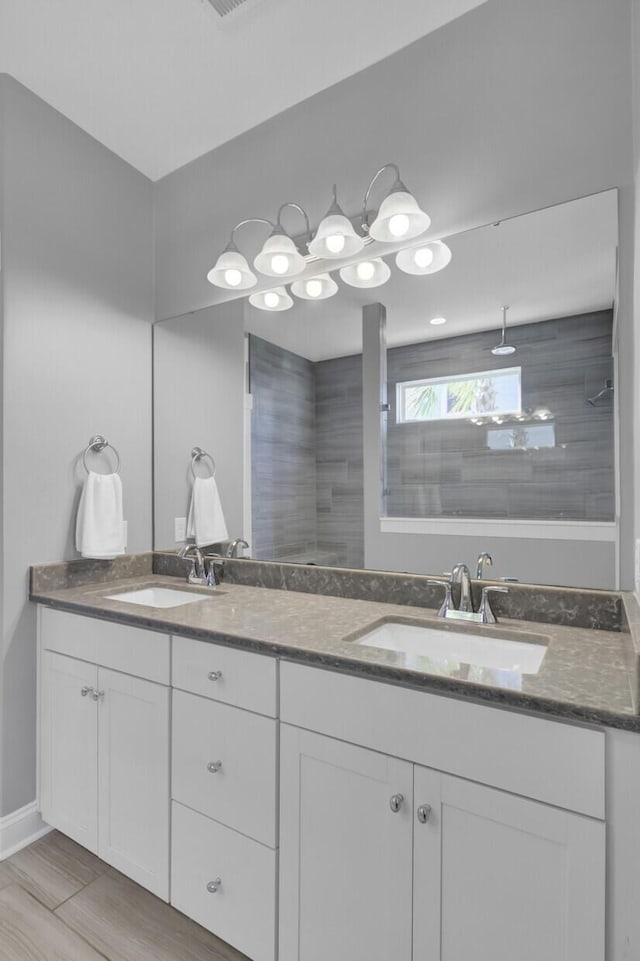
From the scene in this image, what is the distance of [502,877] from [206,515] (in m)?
1.58

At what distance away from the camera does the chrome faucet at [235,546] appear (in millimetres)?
2014

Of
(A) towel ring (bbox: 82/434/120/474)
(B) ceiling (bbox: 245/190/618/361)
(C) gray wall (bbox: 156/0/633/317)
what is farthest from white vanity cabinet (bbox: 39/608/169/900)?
(C) gray wall (bbox: 156/0/633/317)

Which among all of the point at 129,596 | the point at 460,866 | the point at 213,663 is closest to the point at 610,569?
the point at 460,866

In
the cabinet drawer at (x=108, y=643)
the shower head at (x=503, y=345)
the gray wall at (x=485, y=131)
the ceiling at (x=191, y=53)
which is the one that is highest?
the ceiling at (x=191, y=53)

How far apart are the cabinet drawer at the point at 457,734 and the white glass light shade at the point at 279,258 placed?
4.47ft

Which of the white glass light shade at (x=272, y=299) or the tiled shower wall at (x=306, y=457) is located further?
the white glass light shade at (x=272, y=299)

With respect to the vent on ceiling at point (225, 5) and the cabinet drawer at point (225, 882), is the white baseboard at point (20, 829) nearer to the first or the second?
the cabinet drawer at point (225, 882)

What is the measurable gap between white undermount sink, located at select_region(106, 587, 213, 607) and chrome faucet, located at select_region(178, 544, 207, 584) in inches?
3.1

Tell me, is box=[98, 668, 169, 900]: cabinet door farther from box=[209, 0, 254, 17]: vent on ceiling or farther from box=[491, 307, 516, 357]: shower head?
box=[209, 0, 254, 17]: vent on ceiling

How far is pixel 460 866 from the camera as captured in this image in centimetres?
95

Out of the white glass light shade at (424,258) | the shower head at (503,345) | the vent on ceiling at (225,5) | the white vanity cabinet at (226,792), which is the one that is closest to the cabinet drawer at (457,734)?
the white vanity cabinet at (226,792)

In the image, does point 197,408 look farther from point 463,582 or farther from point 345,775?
point 345,775

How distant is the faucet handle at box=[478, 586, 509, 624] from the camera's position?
1375 millimetres

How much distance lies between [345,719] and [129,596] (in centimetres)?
118
